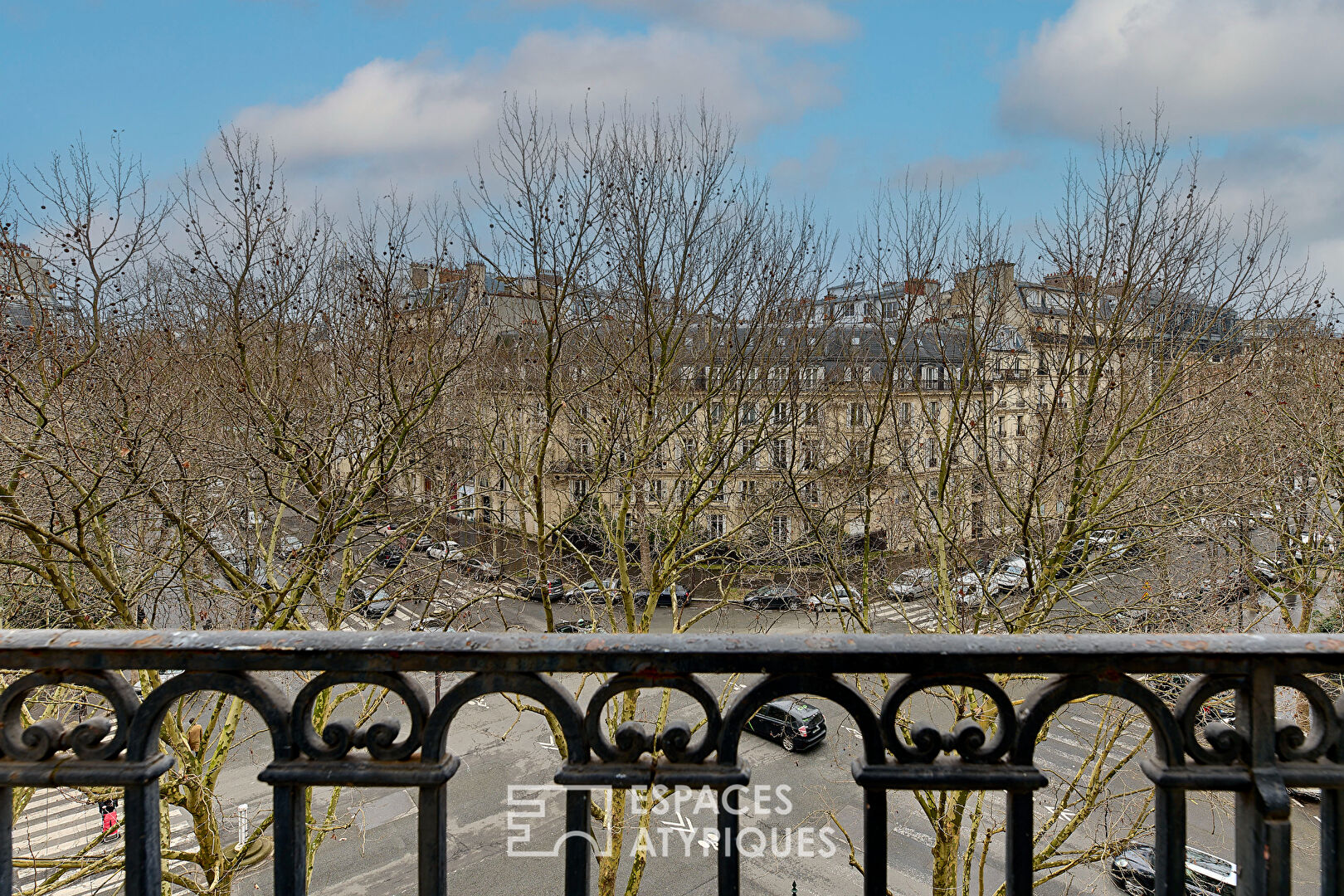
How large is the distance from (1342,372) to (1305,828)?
29.6ft

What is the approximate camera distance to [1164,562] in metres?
11.7

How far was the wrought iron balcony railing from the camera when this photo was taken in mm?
1614

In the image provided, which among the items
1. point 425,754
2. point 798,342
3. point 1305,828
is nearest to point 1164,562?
point 798,342

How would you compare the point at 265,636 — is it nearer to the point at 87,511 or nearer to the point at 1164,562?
the point at 87,511

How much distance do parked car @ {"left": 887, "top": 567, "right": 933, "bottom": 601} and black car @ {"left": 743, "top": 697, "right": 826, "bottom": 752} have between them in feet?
20.6

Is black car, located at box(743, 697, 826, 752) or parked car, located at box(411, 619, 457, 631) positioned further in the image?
black car, located at box(743, 697, 826, 752)

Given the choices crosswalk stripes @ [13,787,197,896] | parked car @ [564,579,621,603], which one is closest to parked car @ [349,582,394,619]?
parked car @ [564,579,621,603]

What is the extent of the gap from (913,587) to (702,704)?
11950mm

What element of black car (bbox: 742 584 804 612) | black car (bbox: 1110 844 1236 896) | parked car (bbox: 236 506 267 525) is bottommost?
→ black car (bbox: 1110 844 1236 896)

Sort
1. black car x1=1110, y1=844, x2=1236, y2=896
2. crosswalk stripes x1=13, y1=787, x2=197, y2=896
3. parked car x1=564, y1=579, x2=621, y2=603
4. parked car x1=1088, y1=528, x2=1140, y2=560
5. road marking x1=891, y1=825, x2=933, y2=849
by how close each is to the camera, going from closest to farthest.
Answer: parked car x1=1088, y1=528, x2=1140, y2=560 → parked car x1=564, y1=579, x2=621, y2=603 → black car x1=1110, y1=844, x2=1236, y2=896 → crosswalk stripes x1=13, y1=787, x2=197, y2=896 → road marking x1=891, y1=825, x2=933, y2=849

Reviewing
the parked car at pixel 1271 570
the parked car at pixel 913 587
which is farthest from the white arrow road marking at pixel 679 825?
the parked car at pixel 1271 570

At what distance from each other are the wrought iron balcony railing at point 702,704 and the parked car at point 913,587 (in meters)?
9.65
